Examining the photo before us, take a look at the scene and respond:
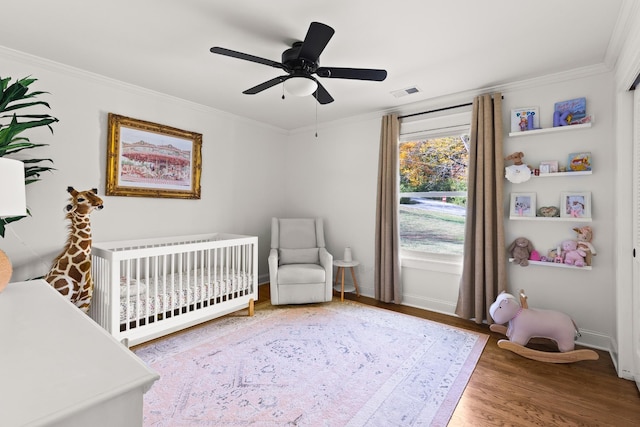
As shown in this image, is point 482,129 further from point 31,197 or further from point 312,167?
point 31,197

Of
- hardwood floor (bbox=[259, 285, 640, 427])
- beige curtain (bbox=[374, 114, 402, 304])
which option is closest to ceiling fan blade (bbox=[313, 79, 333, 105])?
beige curtain (bbox=[374, 114, 402, 304])

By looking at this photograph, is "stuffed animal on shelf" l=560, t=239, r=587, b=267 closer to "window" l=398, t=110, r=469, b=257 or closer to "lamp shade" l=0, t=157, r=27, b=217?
"window" l=398, t=110, r=469, b=257

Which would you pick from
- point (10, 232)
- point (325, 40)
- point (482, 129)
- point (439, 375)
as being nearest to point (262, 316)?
point (439, 375)

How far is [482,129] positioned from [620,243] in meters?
1.42

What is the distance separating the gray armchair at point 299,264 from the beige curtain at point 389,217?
648 millimetres

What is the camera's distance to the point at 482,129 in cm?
295

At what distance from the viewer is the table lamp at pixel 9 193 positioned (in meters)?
1.11

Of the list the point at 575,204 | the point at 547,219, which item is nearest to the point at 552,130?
the point at 575,204

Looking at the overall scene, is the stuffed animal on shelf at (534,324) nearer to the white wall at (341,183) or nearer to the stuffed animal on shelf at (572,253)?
the stuffed animal on shelf at (572,253)

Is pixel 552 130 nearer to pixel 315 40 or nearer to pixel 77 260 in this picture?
pixel 315 40

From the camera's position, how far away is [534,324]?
2.38 m

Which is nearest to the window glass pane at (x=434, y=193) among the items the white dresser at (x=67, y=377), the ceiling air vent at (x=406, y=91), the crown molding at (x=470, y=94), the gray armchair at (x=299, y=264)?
the crown molding at (x=470, y=94)

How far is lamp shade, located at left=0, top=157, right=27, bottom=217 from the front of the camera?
1111mm

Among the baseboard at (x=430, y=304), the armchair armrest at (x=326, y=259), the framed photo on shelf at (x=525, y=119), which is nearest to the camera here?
the framed photo on shelf at (x=525, y=119)
